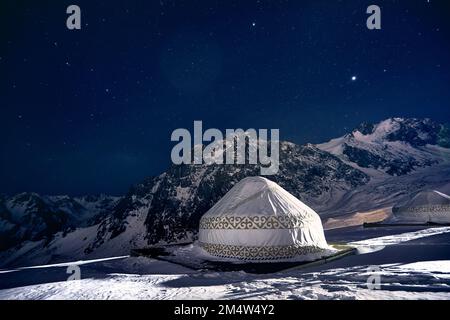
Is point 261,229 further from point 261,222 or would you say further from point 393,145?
point 393,145

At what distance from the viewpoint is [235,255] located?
25.4 ft

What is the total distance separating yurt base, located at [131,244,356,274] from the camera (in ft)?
22.1

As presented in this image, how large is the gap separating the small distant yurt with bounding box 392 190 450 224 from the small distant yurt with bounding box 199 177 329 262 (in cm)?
1178

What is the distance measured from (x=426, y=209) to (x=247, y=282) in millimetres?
15763

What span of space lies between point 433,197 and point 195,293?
678 inches

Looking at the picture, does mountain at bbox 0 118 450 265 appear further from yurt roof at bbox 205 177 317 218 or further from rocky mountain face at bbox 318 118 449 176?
yurt roof at bbox 205 177 317 218

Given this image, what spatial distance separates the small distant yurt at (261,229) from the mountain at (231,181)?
68.7 metres

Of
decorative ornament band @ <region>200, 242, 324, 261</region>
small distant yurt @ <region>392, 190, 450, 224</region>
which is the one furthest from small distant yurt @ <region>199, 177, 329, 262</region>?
small distant yurt @ <region>392, 190, 450, 224</region>

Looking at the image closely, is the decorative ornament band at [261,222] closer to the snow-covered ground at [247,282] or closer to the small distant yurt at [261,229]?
the small distant yurt at [261,229]

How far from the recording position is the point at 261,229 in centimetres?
770

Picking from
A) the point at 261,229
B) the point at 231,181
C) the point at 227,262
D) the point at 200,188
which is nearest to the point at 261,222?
the point at 261,229
